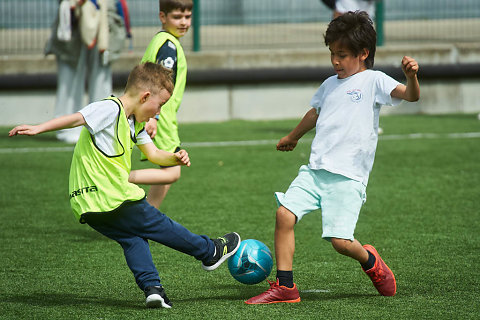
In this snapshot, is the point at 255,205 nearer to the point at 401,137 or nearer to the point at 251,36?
the point at 401,137

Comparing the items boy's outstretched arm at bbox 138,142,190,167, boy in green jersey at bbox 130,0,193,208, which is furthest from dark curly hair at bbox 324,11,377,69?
boy in green jersey at bbox 130,0,193,208

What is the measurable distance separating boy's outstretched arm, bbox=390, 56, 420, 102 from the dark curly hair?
0.87 feet

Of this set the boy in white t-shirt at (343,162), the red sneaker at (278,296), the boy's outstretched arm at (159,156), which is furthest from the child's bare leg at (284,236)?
the boy's outstretched arm at (159,156)

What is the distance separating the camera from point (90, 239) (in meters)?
6.07

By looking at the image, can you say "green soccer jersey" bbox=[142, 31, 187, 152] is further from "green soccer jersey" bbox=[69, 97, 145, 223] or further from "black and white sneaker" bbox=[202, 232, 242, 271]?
"green soccer jersey" bbox=[69, 97, 145, 223]

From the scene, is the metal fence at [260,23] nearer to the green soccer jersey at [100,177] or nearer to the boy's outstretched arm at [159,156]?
the boy's outstretched arm at [159,156]

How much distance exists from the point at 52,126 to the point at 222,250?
1.20 metres

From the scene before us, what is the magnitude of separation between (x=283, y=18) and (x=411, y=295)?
10.2 meters

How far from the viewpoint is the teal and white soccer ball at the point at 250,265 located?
4672 mm

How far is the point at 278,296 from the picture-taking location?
4379 millimetres

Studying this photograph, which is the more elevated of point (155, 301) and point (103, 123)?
point (103, 123)

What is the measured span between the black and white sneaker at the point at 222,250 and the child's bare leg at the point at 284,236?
37cm

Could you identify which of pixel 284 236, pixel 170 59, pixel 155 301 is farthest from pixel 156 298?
pixel 170 59

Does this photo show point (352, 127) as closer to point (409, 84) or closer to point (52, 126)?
point (409, 84)
